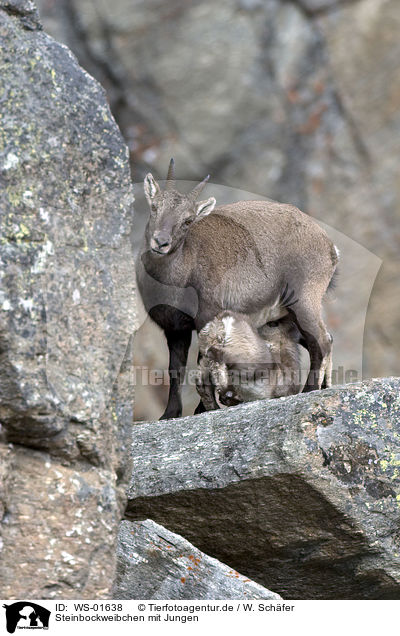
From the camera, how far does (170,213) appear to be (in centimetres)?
713

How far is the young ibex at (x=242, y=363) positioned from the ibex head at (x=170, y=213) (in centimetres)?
71

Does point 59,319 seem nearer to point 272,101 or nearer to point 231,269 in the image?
point 231,269

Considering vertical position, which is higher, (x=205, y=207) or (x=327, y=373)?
(x=205, y=207)

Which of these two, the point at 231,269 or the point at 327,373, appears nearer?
the point at 231,269

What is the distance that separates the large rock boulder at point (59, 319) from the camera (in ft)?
10.8

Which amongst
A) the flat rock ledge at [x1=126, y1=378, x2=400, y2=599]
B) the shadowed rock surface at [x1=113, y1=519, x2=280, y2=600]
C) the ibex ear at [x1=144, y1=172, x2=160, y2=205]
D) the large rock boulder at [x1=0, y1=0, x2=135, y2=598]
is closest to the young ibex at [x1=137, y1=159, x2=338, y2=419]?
the ibex ear at [x1=144, y1=172, x2=160, y2=205]

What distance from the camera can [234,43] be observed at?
37.2ft

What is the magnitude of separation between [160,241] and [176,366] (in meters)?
1.23

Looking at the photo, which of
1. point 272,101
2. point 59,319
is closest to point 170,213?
point 59,319

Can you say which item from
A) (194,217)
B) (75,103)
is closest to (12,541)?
(75,103)

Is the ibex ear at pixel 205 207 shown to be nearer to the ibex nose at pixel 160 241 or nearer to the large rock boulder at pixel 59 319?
the ibex nose at pixel 160 241

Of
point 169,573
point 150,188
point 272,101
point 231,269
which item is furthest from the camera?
point 272,101

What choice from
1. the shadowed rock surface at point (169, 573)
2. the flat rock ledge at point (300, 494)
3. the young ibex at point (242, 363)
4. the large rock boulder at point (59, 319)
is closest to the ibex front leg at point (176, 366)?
the young ibex at point (242, 363)

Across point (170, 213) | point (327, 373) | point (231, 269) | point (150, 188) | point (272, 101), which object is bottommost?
point (327, 373)
